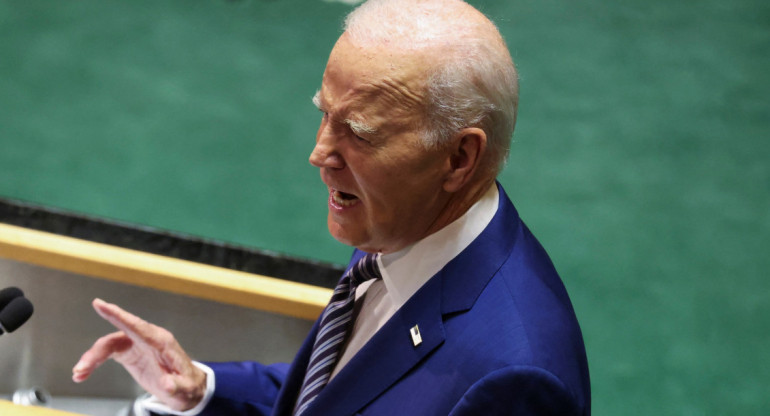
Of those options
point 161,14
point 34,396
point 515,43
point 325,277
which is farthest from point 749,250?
point 161,14

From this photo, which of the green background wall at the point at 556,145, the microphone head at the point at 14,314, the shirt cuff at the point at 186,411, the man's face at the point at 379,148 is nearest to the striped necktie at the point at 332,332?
the man's face at the point at 379,148

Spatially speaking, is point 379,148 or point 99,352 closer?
point 379,148

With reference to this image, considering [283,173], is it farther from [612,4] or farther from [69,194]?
[612,4]

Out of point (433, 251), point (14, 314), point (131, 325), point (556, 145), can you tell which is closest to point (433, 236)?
point (433, 251)

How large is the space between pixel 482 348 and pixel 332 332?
328 millimetres

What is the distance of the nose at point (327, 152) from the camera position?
3.76 feet

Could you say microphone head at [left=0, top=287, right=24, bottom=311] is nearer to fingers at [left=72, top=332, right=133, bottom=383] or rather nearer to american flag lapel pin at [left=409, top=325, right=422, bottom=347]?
fingers at [left=72, top=332, right=133, bottom=383]

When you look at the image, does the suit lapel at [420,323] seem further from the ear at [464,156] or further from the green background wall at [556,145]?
the green background wall at [556,145]

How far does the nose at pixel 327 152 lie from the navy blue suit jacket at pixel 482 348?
228 mm

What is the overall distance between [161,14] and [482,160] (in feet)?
8.72

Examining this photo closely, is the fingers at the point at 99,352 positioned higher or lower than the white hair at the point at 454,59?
lower

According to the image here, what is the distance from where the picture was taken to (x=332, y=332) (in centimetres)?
135

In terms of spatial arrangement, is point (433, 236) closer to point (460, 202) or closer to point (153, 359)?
point (460, 202)

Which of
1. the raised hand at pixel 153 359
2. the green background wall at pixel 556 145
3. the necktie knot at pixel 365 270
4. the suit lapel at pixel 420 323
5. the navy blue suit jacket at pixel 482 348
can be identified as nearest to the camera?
the navy blue suit jacket at pixel 482 348
